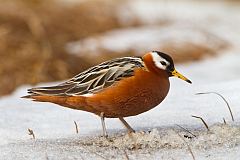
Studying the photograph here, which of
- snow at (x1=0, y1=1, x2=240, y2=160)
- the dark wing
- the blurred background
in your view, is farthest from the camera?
the blurred background

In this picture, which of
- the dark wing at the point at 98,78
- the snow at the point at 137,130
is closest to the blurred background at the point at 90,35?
the snow at the point at 137,130

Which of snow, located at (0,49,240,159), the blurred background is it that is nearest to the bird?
snow, located at (0,49,240,159)

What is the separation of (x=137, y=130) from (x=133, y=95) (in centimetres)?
58

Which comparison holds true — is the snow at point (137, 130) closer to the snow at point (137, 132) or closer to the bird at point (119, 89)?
the snow at point (137, 132)

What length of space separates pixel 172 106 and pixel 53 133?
1.23m

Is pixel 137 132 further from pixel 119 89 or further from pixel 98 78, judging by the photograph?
pixel 98 78

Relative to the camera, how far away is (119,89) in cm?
475

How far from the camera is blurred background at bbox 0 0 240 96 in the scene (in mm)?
11109

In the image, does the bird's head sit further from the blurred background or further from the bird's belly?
the blurred background

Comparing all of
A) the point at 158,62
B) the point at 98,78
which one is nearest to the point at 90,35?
the point at 98,78

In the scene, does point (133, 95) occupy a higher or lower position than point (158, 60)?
lower

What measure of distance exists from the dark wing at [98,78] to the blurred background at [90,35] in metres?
4.99

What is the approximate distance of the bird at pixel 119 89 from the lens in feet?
15.5

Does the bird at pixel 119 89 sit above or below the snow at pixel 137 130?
above
